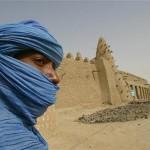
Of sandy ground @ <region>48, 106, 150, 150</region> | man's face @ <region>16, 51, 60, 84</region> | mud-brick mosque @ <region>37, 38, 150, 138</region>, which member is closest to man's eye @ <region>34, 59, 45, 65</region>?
man's face @ <region>16, 51, 60, 84</region>

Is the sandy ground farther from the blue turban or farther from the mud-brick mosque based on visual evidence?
the mud-brick mosque

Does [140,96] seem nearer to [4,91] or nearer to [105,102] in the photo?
[105,102]

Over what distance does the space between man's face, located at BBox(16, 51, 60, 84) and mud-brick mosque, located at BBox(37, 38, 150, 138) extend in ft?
74.0

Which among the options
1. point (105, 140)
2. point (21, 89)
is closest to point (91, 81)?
point (105, 140)

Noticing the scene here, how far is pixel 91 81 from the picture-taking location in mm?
30078

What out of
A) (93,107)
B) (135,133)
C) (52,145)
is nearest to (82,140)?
(52,145)

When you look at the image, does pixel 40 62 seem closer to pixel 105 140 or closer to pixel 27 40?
pixel 27 40

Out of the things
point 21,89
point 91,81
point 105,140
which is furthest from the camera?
point 91,81

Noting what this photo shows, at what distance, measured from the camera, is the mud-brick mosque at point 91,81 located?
26172 millimetres

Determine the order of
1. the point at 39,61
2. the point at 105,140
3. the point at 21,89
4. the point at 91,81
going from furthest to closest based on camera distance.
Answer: the point at 91,81 < the point at 105,140 < the point at 39,61 < the point at 21,89

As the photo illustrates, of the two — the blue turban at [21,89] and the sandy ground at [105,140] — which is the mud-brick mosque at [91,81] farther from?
the blue turban at [21,89]

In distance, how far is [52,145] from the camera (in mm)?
9062

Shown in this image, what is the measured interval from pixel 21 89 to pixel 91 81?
28780 millimetres

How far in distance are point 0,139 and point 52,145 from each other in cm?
801
